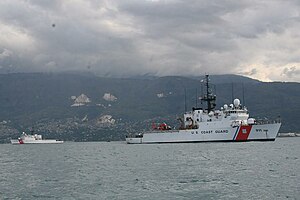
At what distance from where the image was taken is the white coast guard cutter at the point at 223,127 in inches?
4845

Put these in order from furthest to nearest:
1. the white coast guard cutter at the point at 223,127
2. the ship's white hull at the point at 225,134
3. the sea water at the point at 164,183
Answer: the white coast guard cutter at the point at 223,127 < the ship's white hull at the point at 225,134 < the sea water at the point at 164,183

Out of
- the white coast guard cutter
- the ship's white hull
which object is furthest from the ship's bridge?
the ship's white hull

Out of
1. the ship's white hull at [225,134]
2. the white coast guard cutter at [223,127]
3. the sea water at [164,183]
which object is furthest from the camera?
the white coast guard cutter at [223,127]

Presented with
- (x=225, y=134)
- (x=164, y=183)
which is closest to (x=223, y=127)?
(x=225, y=134)

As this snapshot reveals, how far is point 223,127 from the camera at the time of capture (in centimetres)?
12581

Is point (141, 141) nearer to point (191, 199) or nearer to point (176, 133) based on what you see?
point (176, 133)

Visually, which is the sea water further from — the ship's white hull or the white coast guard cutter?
the white coast guard cutter

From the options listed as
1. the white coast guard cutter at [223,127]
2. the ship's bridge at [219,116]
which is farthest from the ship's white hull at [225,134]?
the ship's bridge at [219,116]

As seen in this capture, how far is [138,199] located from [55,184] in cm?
1265

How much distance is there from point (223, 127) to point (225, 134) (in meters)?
2.14

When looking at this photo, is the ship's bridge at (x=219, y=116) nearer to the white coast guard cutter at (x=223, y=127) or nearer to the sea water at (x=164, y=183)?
the white coast guard cutter at (x=223, y=127)

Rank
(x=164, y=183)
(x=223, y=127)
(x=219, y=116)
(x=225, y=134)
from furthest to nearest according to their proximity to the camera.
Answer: (x=219, y=116) < (x=223, y=127) < (x=225, y=134) < (x=164, y=183)

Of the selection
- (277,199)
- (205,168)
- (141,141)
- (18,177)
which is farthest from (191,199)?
(141,141)

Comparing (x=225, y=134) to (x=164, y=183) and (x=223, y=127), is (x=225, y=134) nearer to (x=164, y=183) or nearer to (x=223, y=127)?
(x=223, y=127)
